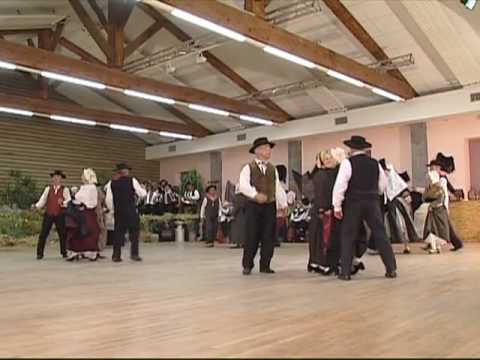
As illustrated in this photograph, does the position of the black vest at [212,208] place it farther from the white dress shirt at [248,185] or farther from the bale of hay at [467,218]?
the white dress shirt at [248,185]

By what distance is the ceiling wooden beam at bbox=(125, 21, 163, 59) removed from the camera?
1206 cm

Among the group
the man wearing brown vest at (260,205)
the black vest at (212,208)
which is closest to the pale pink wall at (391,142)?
the black vest at (212,208)

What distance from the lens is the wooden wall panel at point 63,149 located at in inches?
642

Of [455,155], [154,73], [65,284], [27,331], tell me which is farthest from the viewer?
[154,73]

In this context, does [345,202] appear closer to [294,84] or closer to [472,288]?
[472,288]

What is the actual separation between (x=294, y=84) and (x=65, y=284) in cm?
955

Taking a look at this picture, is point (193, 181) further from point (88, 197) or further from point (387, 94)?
point (88, 197)

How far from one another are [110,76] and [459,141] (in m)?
7.91

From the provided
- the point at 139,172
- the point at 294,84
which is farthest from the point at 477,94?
the point at 139,172

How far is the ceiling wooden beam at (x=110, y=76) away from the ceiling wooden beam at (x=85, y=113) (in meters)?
3.21

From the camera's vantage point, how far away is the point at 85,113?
14.9m

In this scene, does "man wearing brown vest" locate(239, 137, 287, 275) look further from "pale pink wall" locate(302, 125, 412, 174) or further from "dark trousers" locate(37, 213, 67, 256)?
"pale pink wall" locate(302, 125, 412, 174)

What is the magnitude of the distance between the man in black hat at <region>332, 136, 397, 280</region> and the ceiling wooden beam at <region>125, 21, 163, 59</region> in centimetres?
801

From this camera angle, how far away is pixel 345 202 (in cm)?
518
